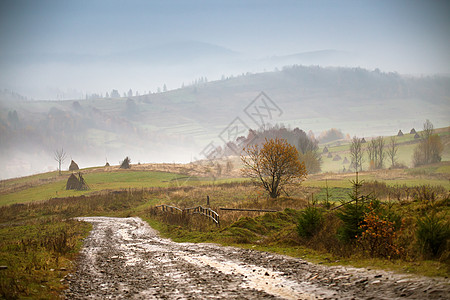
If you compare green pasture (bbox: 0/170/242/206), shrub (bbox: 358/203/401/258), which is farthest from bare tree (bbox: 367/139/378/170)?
shrub (bbox: 358/203/401/258)

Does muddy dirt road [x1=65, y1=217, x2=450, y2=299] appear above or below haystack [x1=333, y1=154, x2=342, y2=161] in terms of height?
below

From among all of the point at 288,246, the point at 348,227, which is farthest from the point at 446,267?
the point at 288,246

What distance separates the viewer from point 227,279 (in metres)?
10.9

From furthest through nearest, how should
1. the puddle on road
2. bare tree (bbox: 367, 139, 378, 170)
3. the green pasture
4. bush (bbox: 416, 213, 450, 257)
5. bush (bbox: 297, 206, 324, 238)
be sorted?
bare tree (bbox: 367, 139, 378, 170) < the green pasture < bush (bbox: 297, 206, 324, 238) < bush (bbox: 416, 213, 450, 257) < the puddle on road

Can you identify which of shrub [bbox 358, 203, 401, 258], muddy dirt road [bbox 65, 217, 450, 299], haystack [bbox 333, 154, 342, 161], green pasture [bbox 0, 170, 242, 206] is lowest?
green pasture [bbox 0, 170, 242, 206]

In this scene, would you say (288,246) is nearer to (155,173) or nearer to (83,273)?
(83,273)

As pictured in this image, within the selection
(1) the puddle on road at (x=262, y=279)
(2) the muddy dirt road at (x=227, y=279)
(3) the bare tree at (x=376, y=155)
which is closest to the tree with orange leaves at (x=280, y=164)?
(2) the muddy dirt road at (x=227, y=279)

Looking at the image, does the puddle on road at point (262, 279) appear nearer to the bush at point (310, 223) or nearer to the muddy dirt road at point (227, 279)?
the muddy dirt road at point (227, 279)

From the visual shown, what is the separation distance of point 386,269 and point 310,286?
2.49 m

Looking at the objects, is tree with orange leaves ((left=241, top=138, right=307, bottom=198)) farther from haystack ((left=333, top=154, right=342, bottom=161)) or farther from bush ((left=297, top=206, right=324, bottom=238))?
haystack ((left=333, top=154, right=342, bottom=161))

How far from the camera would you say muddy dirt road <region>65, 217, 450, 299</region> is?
858 cm

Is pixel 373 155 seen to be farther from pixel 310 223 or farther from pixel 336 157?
pixel 310 223

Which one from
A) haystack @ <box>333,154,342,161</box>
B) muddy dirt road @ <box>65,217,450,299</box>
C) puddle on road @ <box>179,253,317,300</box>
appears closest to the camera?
muddy dirt road @ <box>65,217,450,299</box>

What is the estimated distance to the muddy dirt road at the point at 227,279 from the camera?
858 cm
